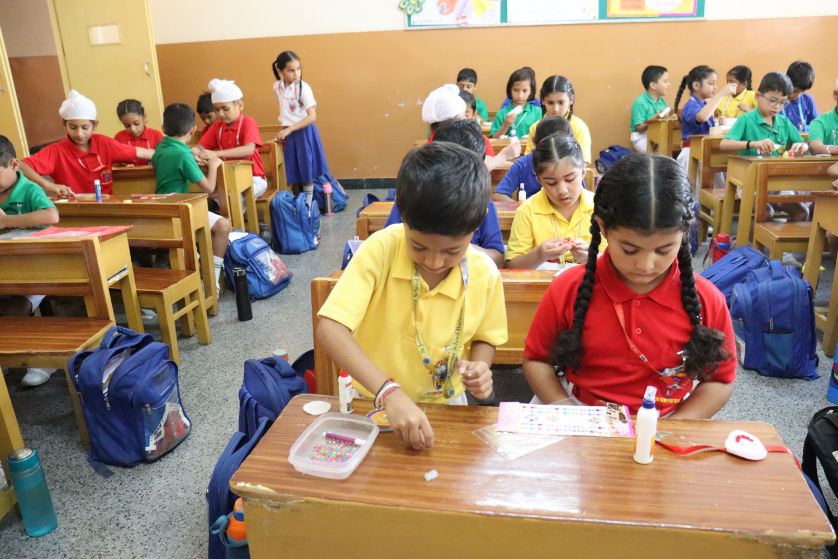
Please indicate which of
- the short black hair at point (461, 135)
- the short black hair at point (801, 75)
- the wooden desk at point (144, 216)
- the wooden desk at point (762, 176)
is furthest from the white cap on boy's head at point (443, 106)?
the short black hair at point (801, 75)

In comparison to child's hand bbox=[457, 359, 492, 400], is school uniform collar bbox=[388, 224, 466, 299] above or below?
above

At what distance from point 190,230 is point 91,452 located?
1224mm

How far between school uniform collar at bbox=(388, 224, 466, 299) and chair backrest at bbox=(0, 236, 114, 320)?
1.52 metres

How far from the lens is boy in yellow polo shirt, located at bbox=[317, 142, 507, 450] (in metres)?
1.11

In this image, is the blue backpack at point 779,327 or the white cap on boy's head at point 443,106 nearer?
the blue backpack at point 779,327

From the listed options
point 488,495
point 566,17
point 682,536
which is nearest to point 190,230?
point 488,495

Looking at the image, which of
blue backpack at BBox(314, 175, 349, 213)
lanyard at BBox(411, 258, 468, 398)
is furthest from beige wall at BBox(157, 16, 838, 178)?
lanyard at BBox(411, 258, 468, 398)

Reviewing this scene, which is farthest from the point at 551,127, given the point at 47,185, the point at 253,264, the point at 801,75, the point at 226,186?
the point at 801,75

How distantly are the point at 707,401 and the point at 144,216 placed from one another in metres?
2.71

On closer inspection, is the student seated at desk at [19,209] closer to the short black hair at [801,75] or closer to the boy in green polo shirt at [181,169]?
the boy in green polo shirt at [181,169]

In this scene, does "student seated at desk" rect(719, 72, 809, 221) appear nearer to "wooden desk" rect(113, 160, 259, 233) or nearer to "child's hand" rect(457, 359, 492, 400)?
"wooden desk" rect(113, 160, 259, 233)

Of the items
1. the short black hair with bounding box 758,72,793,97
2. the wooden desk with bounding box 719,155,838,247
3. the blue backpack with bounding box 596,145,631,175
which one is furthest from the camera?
the blue backpack with bounding box 596,145,631,175

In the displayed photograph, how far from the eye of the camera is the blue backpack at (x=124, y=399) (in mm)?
2076

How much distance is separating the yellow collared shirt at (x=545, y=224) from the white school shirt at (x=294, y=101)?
3.96 metres
